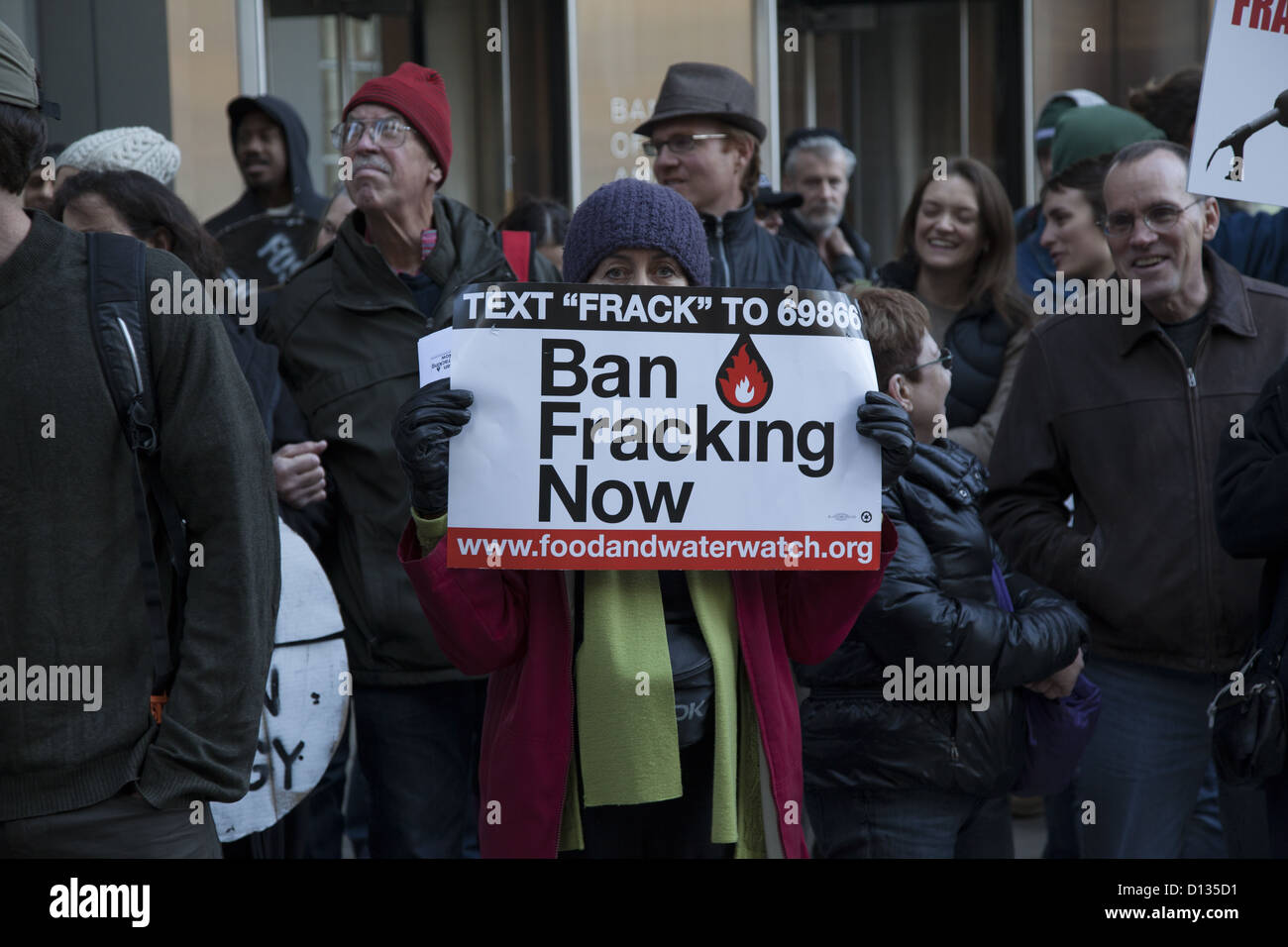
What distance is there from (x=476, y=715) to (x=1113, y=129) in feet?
10.7

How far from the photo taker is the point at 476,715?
441 centimetres

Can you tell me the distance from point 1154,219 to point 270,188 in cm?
407

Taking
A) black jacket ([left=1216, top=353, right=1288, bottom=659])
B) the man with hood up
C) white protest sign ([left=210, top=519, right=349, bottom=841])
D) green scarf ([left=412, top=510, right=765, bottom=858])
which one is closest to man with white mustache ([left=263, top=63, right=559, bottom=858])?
white protest sign ([left=210, top=519, right=349, bottom=841])

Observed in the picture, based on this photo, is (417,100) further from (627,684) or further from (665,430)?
(627,684)

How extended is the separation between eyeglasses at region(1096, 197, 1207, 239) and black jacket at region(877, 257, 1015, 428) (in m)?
0.90

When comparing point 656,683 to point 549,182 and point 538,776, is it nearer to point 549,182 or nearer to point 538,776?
point 538,776

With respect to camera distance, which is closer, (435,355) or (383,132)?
(435,355)

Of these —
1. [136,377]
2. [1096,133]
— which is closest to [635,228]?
[136,377]

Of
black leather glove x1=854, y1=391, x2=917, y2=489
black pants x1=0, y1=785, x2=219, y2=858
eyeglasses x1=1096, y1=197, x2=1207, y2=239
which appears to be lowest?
black pants x1=0, y1=785, x2=219, y2=858

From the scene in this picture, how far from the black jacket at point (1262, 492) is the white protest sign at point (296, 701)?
2235 millimetres

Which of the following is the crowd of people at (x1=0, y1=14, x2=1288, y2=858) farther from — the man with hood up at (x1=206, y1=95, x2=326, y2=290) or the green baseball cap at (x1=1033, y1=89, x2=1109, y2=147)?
the green baseball cap at (x1=1033, y1=89, x2=1109, y2=147)

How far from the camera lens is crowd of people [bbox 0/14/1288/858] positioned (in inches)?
107

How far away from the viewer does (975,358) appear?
5.26 m
